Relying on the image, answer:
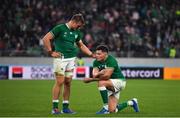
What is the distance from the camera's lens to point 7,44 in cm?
3391

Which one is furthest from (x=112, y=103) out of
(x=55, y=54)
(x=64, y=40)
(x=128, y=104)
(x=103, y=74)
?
(x=64, y=40)

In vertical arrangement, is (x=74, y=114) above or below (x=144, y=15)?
below

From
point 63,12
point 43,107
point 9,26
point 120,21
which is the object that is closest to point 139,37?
point 120,21

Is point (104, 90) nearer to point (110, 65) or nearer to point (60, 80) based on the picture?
point (110, 65)

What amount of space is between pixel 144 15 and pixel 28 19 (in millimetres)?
6946

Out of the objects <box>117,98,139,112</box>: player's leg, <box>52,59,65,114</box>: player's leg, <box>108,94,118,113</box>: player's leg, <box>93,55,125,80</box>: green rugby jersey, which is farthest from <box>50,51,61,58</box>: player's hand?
<box>117,98,139,112</box>: player's leg

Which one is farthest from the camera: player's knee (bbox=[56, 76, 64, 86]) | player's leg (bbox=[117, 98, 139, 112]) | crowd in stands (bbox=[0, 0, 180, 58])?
crowd in stands (bbox=[0, 0, 180, 58])

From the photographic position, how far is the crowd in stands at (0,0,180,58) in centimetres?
3428

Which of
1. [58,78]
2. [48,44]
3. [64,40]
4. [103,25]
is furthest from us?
[103,25]

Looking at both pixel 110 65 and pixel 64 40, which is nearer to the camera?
pixel 110 65

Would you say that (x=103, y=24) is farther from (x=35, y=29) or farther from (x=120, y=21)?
(x=35, y=29)

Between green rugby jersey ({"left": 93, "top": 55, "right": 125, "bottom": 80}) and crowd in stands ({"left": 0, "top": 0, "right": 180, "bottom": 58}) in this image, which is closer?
green rugby jersey ({"left": 93, "top": 55, "right": 125, "bottom": 80})

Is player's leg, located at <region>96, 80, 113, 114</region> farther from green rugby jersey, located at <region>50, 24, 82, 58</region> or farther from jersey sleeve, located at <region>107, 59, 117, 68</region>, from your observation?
green rugby jersey, located at <region>50, 24, 82, 58</region>

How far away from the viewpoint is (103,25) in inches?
1406
